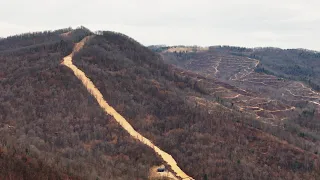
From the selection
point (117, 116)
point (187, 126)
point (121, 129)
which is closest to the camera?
point (121, 129)

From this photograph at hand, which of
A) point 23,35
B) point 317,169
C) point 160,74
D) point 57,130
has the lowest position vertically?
point 317,169

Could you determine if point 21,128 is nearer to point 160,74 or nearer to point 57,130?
point 57,130

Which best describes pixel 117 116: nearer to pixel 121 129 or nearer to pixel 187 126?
pixel 121 129

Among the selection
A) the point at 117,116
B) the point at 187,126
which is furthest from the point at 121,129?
the point at 187,126

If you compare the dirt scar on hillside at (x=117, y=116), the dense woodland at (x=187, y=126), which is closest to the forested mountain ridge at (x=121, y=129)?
the dense woodland at (x=187, y=126)

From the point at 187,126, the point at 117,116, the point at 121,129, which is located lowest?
the point at 187,126

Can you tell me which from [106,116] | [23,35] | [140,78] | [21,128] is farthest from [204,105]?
[23,35]

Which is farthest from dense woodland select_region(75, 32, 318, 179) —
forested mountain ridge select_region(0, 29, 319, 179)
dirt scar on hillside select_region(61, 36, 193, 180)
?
dirt scar on hillside select_region(61, 36, 193, 180)

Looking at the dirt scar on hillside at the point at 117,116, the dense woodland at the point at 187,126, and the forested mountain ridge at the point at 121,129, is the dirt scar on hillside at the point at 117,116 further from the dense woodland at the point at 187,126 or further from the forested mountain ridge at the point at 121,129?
the dense woodland at the point at 187,126
